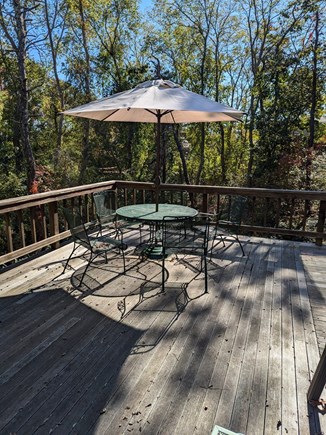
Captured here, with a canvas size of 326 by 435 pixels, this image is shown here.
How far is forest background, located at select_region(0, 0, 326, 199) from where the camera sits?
9.37 metres

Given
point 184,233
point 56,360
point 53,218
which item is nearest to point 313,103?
point 184,233

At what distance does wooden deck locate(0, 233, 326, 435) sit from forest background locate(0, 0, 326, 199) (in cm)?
668

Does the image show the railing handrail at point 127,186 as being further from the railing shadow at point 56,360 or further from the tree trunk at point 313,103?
the tree trunk at point 313,103

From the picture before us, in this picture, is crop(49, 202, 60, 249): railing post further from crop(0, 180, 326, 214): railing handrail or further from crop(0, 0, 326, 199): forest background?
crop(0, 0, 326, 199): forest background

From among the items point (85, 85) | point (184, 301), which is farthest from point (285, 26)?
point (184, 301)

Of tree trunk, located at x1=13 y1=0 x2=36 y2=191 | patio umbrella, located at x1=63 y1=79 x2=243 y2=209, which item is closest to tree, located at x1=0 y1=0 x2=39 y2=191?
tree trunk, located at x1=13 y1=0 x2=36 y2=191

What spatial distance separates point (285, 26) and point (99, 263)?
408 inches

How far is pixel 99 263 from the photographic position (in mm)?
3795

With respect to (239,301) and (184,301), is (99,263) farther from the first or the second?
(239,301)

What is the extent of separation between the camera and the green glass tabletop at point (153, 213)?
336cm

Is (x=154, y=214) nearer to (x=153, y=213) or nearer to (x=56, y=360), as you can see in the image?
(x=153, y=213)

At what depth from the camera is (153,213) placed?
3615 millimetres

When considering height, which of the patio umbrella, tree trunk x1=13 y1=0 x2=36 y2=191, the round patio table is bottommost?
the round patio table

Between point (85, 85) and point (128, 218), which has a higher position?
point (85, 85)
